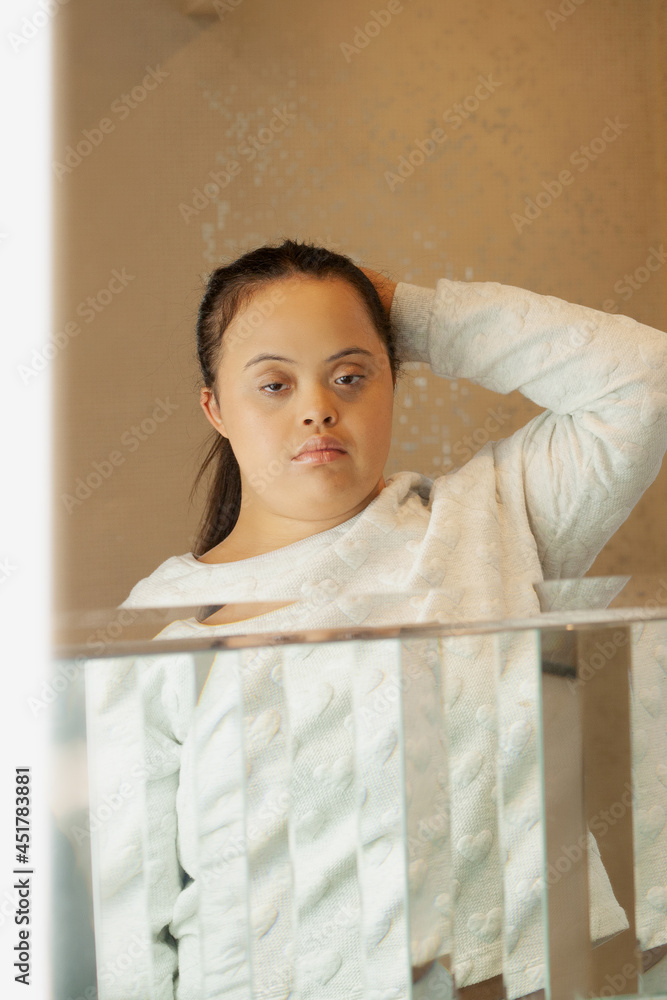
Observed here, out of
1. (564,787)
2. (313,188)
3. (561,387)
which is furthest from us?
(313,188)

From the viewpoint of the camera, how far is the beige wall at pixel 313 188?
1.79ft

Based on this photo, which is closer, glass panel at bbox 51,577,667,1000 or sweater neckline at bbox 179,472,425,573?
glass panel at bbox 51,577,667,1000

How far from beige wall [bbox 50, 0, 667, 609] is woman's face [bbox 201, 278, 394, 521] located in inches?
6.0

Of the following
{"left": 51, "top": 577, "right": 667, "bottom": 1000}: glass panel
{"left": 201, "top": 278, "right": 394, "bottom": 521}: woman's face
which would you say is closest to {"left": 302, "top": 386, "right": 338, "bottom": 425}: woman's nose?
{"left": 201, "top": 278, "right": 394, "bottom": 521}: woman's face

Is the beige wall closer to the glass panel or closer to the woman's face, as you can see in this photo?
the woman's face

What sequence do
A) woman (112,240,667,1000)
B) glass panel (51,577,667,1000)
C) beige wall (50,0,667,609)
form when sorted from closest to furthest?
glass panel (51,577,667,1000) → woman (112,240,667,1000) → beige wall (50,0,667,609)

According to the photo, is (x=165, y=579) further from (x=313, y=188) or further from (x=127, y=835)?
(x=313, y=188)

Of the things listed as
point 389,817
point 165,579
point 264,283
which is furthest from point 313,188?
point 389,817

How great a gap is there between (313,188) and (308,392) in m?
→ 0.28

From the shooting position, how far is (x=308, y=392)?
38 centimetres

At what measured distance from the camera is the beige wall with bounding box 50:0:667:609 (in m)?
0.55

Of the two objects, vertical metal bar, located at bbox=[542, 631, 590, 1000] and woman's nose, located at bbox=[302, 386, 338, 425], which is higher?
woman's nose, located at bbox=[302, 386, 338, 425]

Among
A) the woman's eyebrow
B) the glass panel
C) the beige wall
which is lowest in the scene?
the glass panel

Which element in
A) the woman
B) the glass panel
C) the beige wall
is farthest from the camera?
the beige wall
